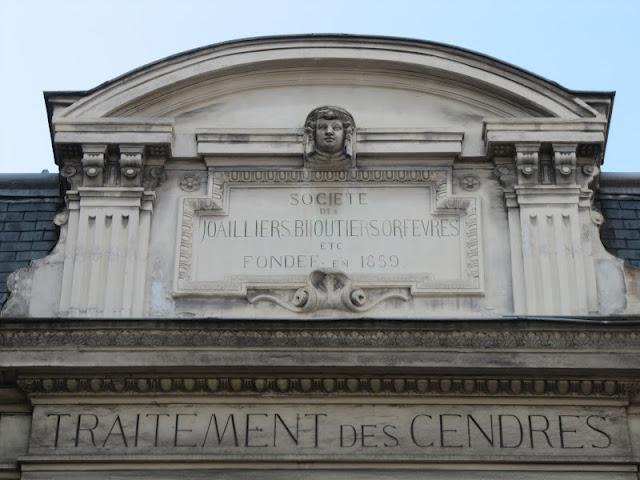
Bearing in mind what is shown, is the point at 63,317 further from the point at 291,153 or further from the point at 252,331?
the point at 291,153

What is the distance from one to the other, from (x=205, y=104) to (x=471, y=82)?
3319 millimetres

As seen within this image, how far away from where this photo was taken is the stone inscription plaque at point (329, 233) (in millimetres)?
18281

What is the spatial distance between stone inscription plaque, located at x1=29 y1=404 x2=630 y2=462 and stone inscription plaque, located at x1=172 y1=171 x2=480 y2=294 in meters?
1.63

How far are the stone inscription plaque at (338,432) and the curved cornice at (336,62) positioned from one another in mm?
3959

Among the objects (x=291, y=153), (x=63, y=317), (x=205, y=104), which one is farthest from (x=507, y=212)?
(x=63, y=317)

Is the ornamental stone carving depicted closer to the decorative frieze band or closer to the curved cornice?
the decorative frieze band

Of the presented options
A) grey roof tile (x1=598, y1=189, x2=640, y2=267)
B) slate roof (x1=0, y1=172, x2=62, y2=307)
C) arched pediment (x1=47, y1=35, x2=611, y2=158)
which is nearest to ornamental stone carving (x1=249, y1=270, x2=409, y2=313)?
arched pediment (x1=47, y1=35, x2=611, y2=158)

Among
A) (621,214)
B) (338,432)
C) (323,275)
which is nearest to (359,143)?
(323,275)

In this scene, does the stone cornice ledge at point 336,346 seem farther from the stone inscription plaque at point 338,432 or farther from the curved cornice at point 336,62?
the curved cornice at point 336,62

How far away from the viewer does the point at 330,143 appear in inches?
749

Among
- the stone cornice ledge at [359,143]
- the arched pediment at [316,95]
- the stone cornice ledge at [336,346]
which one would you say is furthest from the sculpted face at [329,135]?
the stone cornice ledge at [336,346]

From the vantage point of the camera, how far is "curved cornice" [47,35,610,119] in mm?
19141

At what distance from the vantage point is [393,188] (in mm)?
19078

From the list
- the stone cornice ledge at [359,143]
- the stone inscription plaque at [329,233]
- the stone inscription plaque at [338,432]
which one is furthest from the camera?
the stone cornice ledge at [359,143]
